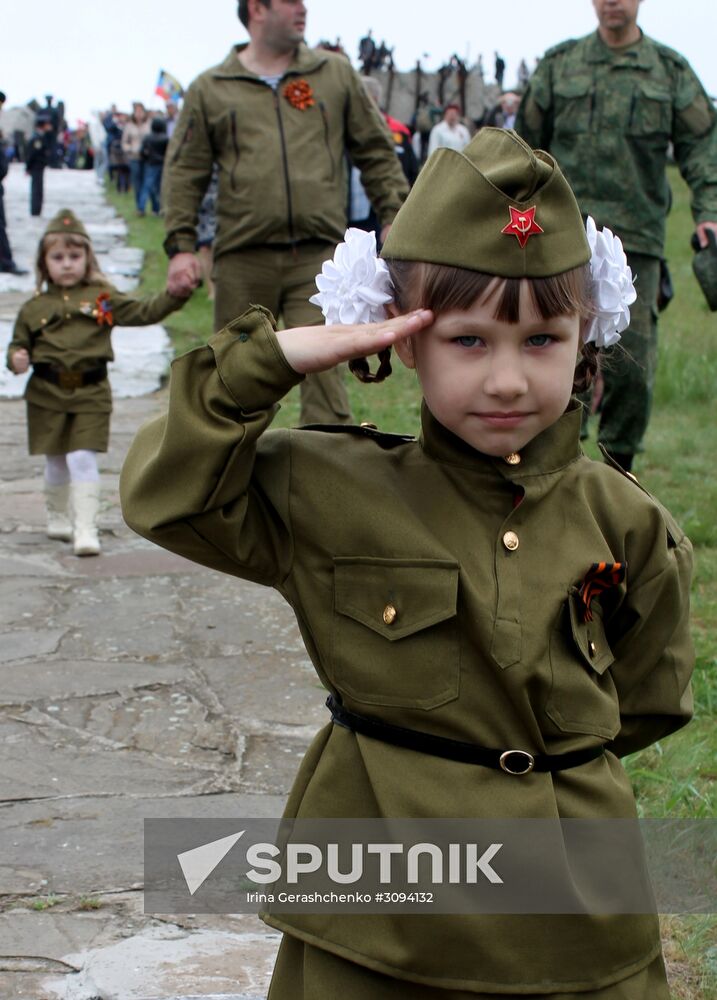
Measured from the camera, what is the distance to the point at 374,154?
20.0 feet

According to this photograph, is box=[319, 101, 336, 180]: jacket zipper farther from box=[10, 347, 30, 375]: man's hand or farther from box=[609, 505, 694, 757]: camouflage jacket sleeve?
box=[609, 505, 694, 757]: camouflage jacket sleeve

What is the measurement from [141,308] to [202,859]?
335cm

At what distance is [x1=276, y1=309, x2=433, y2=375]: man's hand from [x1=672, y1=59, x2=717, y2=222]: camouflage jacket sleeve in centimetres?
407

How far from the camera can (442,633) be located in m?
2.03

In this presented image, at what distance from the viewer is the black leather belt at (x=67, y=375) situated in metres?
6.24

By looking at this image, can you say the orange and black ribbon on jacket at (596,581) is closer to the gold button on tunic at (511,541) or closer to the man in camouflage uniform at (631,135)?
the gold button on tunic at (511,541)

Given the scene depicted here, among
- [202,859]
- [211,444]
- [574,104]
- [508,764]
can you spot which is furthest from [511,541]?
[574,104]

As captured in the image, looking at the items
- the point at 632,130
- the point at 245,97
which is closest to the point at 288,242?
the point at 245,97

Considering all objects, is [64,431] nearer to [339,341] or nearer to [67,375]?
[67,375]

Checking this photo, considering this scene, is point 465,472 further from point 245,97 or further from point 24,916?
point 245,97

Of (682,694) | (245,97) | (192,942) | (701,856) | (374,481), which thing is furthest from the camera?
(245,97)

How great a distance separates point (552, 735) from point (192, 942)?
1154mm

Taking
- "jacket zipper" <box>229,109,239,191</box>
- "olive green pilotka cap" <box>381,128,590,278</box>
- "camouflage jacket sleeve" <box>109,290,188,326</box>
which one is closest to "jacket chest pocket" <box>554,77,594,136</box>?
"jacket zipper" <box>229,109,239,191</box>

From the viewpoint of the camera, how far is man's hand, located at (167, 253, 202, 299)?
5.97 metres
